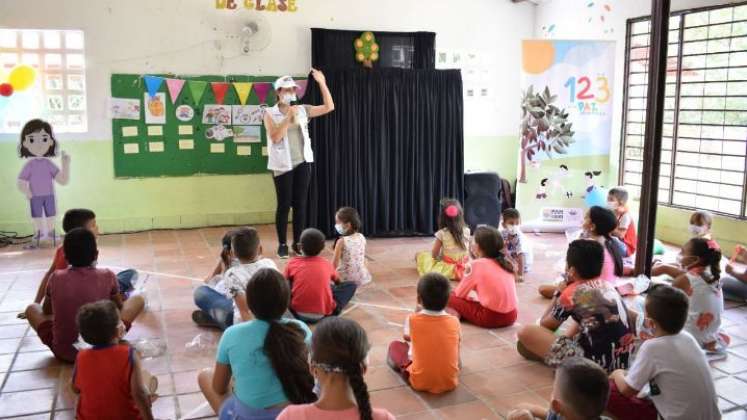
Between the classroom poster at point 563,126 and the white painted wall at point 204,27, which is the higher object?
the white painted wall at point 204,27

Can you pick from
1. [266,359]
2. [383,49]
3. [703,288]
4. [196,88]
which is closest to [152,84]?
[196,88]

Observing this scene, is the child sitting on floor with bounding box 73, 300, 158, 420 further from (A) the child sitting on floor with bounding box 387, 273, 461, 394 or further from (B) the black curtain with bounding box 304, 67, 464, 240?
(B) the black curtain with bounding box 304, 67, 464, 240

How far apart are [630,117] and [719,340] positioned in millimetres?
3855

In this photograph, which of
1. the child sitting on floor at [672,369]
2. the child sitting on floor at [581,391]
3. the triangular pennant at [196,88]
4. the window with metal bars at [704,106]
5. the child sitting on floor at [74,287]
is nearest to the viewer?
the child sitting on floor at [581,391]

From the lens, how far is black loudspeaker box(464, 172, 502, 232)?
6.85m

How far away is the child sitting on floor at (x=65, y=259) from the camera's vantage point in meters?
3.66

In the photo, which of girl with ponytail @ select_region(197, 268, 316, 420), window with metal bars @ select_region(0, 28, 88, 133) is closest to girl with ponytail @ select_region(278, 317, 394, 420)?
girl with ponytail @ select_region(197, 268, 316, 420)

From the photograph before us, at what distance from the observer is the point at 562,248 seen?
639 centimetres

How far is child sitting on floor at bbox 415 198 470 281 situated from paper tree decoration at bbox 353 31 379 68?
2.55 m

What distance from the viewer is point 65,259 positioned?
3.55 meters

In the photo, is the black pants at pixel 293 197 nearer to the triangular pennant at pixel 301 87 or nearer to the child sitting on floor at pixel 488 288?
the triangular pennant at pixel 301 87

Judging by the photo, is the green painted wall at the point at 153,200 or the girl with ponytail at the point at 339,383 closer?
the girl with ponytail at the point at 339,383

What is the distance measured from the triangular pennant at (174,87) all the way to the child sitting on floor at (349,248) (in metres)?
3.09

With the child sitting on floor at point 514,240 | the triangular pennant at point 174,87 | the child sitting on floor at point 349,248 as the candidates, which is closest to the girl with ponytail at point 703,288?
the child sitting on floor at point 514,240
